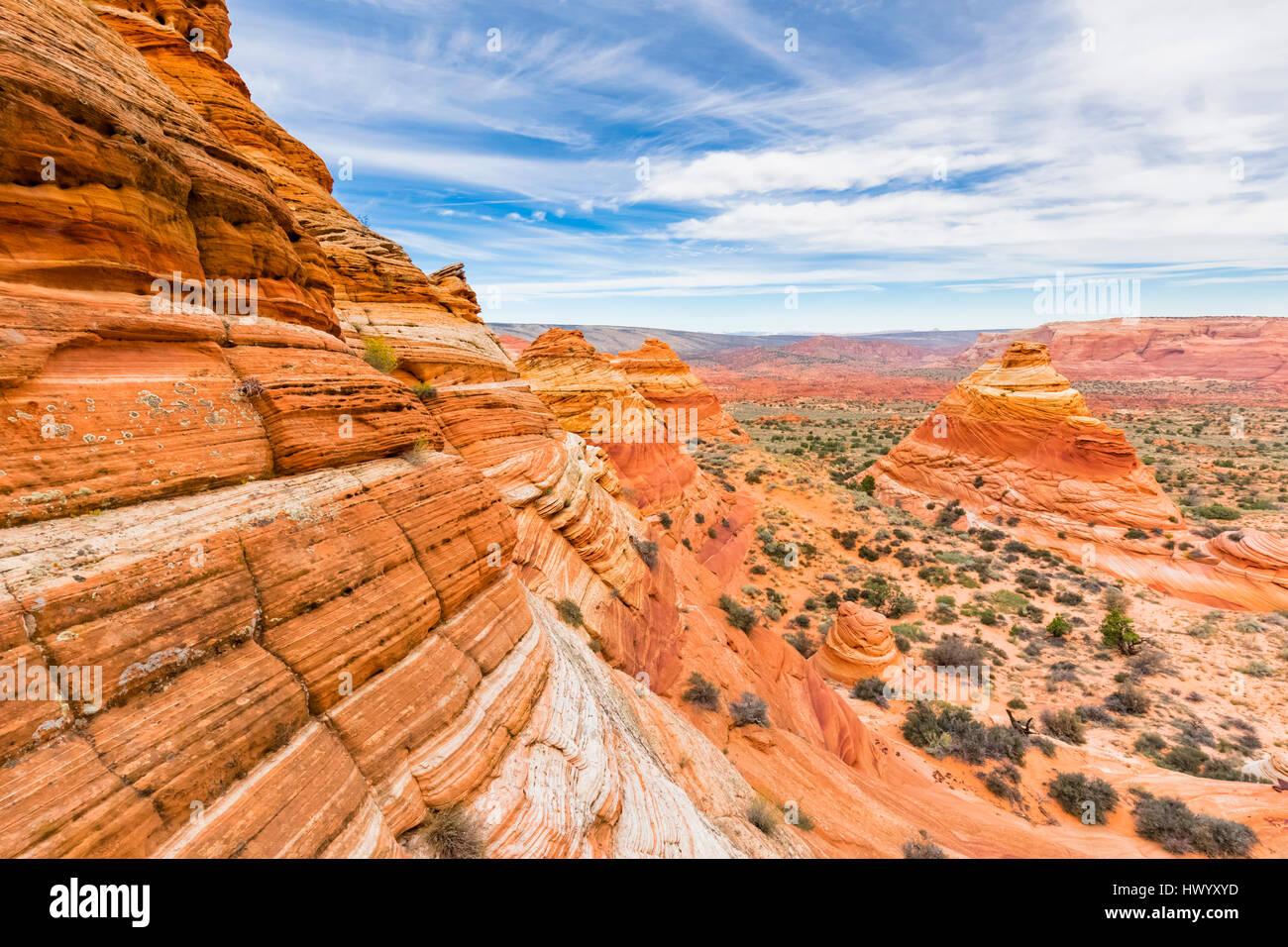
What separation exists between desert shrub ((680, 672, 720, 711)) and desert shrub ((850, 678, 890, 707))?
25.1 feet

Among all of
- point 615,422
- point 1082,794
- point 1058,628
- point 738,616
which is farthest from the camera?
point 615,422

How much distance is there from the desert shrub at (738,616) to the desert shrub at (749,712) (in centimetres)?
405

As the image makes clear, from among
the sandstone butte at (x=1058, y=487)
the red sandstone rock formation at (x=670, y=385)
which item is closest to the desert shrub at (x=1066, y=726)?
the sandstone butte at (x=1058, y=487)

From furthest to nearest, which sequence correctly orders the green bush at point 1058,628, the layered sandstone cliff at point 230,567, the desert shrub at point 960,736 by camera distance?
1. the green bush at point 1058,628
2. the desert shrub at point 960,736
3. the layered sandstone cliff at point 230,567

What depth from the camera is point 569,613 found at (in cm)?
1061

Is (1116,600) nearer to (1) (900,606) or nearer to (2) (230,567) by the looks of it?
(1) (900,606)

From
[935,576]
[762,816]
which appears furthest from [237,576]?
[935,576]

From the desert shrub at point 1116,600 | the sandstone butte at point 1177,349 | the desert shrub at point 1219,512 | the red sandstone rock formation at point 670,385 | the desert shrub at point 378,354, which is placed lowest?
the desert shrub at point 1116,600

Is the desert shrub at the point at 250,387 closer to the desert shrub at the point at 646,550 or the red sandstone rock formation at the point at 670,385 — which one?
the desert shrub at the point at 646,550

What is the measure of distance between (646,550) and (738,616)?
3768mm

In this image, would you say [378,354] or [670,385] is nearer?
[378,354]

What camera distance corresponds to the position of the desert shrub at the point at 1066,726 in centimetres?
1371
